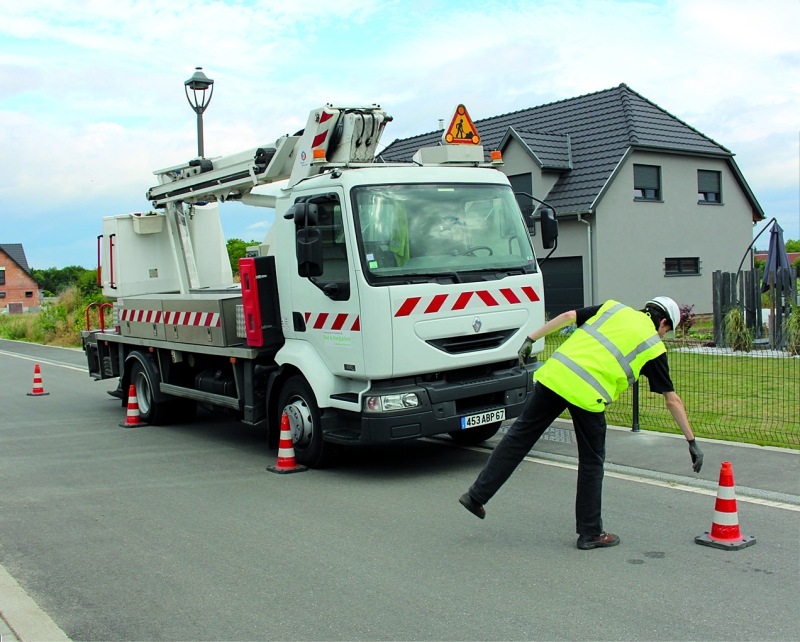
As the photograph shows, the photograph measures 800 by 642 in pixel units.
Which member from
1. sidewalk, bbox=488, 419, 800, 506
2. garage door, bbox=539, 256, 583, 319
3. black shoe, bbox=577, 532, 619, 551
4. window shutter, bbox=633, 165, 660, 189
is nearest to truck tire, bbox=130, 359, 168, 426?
sidewalk, bbox=488, 419, 800, 506

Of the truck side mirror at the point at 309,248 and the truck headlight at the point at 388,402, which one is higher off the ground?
the truck side mirror at the point at 309,248

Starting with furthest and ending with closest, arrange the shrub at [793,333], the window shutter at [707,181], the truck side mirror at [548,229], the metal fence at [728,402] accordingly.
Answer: the window shutter at [707,181], the shrub at [793,333], the metal fence at [728,402], the truck side mirror at [548,229]

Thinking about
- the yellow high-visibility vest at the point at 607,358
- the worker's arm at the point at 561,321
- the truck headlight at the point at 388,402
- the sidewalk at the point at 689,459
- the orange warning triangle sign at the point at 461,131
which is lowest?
the sidewalk at the point at 689,459

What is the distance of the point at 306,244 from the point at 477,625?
407 centimetres

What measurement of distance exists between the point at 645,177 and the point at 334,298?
18.0 metres

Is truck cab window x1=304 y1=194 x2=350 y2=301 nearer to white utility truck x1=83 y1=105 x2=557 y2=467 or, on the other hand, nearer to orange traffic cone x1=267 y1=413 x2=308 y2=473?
white utility truck x1=83 y1=105 x2=557 y2=467

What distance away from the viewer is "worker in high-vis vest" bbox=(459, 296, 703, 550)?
5438mm

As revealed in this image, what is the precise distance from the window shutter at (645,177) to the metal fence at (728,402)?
13400 millimetres

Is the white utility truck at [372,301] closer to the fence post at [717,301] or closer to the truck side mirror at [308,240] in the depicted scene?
the truck side mirror at [308,240]

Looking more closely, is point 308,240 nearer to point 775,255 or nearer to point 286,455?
point 286,455

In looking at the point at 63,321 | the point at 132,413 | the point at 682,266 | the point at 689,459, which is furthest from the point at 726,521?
the point at 63,321

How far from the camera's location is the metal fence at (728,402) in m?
9.02

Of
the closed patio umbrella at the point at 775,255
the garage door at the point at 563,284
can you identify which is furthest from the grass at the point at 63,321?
the closed patio umbrella at the point at 775,255

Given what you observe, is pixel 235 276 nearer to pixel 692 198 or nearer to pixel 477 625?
pixel 477 625
